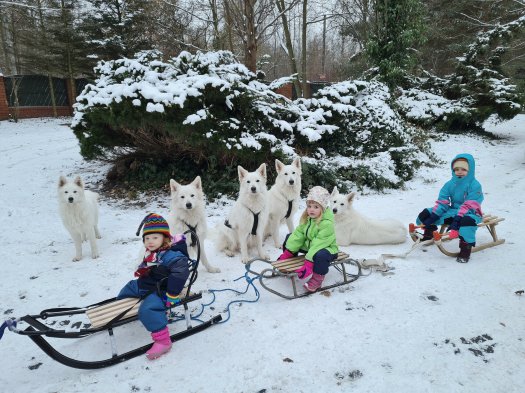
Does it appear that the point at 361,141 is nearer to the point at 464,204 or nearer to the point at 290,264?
the point at 464,204

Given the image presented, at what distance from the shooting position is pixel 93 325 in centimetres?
270

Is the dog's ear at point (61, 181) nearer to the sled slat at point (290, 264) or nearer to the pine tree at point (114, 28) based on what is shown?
the sled slat at point (290, 264)

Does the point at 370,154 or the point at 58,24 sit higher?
the point at 58,24

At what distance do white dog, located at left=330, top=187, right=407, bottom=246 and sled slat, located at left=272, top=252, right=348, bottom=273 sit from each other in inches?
45.6

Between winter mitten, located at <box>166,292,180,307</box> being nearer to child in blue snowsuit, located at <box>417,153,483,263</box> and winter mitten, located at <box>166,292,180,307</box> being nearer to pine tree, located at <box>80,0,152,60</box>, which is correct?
child in blue snowsuit, located at <box>417,153,483,263</box>

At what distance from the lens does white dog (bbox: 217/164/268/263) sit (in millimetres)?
4602

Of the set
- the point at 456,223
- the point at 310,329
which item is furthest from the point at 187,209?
the point at 456,223

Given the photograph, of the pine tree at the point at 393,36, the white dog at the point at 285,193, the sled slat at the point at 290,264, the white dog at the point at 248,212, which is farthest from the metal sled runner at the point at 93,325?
the pine tree at the point at 393,36

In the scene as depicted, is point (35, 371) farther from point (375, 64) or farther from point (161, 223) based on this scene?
point (375, 64)

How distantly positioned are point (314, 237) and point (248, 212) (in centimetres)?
117

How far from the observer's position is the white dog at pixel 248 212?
4602 millimetres

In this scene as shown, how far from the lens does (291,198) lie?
518 cm

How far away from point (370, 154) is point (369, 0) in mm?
9628

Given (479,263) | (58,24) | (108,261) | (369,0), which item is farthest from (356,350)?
(58,24)
